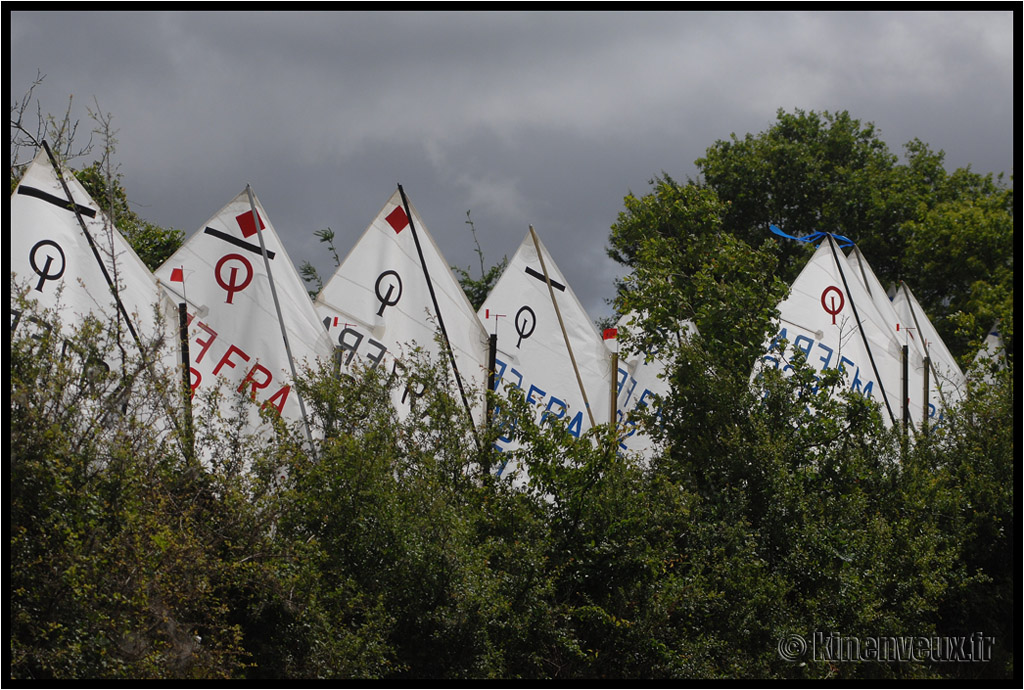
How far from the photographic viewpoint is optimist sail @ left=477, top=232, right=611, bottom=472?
21344 millimetres

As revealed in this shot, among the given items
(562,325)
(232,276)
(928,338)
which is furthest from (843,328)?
(232,276)

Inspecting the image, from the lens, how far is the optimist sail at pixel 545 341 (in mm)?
21344

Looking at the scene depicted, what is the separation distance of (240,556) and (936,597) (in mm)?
9787

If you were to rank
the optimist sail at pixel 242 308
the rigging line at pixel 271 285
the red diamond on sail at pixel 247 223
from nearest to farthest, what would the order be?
the rigging line at pixel 271 285, the optimist sail at pixel 242 308, the red diamond on sail at pixel 247 223

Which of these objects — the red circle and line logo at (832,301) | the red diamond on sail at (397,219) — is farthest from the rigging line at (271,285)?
the red circle and line logo at (832,301)

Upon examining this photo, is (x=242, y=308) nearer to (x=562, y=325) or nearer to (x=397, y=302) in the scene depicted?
(x=397, y=302)

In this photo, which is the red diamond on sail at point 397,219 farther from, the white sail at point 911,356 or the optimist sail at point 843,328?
the white sail at point 911,356

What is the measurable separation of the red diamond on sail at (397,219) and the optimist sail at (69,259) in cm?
491

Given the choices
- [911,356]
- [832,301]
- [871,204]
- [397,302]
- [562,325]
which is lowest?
[397,302]

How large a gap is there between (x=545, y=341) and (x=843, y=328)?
22.9ft

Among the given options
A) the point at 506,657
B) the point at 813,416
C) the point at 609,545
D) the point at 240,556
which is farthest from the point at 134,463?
the point at 813,416

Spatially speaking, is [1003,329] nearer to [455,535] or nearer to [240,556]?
[455,535]

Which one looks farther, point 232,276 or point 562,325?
point 562,325

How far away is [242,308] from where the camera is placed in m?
18.0
